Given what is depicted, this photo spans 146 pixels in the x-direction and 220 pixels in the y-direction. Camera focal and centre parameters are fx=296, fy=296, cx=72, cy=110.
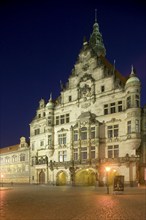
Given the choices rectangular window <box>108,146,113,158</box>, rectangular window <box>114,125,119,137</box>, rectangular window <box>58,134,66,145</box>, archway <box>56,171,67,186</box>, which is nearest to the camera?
rectangular window <box>114,125,119,137</box>

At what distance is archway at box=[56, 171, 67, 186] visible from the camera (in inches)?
2211

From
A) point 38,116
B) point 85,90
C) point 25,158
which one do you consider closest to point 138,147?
point 85,90

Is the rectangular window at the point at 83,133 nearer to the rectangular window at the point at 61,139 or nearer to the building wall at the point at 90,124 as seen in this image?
the building wall at the point at 90,124

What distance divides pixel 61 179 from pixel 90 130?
12.1 meters

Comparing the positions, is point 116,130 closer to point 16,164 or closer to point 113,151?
point 113,151

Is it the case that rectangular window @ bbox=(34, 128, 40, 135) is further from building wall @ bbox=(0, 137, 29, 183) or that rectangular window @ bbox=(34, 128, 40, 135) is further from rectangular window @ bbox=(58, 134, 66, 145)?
rectangular window @ bbox=(58, 134, 66, 145)

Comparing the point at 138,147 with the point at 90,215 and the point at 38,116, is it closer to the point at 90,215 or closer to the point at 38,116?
the point at 38,116

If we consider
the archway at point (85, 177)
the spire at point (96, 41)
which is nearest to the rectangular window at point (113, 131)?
the archway at point (85, 177)

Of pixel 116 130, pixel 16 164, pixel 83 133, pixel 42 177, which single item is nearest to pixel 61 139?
pixel 83 133

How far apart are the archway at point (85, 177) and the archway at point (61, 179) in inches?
168

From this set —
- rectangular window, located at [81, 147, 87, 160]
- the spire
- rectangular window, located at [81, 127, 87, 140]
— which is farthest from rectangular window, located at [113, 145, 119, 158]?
the spire

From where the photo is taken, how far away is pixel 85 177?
177 feet

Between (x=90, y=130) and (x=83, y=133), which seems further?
(x=83, y=133)

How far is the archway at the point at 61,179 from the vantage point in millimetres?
56156
